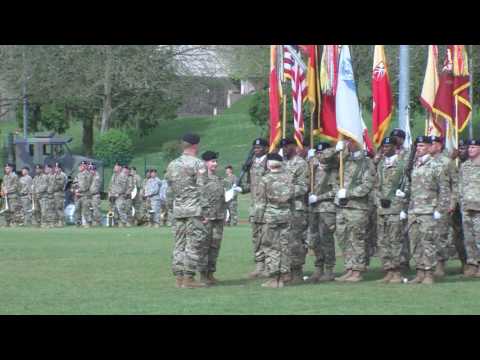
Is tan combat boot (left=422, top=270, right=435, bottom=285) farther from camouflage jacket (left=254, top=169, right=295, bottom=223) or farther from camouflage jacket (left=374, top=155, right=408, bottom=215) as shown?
camouflage jacket (left=254, top=169, right=295, bottom=223)

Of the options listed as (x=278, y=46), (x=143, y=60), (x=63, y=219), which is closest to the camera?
(x=278, y=46)

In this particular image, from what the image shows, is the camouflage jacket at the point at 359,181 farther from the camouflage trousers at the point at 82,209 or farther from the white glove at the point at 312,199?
the camouflage trousers at the point at 82,209

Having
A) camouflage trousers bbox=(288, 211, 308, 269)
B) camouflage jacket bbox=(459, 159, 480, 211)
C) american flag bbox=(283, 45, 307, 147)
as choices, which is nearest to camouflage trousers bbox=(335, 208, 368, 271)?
camouflage trousers bbox=(288, 211, 308, 269)

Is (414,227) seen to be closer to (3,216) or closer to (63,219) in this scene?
(63,219)

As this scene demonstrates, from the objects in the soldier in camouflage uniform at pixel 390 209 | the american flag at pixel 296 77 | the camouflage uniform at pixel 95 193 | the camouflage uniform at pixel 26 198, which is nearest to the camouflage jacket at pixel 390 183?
the soldier in camouflage uniform at pixel 390 209

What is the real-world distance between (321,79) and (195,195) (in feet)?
12.3

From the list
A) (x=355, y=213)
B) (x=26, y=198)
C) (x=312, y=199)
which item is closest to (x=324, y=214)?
(x=312, y=199)

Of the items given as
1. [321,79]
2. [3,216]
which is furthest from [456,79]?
[3,216]

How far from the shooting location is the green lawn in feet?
38.7

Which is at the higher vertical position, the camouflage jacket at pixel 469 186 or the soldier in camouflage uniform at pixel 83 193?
the camouflage jacket at pixel 469 186

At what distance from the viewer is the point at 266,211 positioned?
14.3 m

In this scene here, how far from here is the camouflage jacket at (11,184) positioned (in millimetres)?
33312

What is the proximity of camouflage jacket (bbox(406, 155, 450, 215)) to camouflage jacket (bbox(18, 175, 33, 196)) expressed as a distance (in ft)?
69.7

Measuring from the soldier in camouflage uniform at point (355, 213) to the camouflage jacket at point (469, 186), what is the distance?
1.59m
